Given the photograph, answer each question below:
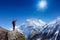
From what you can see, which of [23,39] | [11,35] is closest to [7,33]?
[11,35]

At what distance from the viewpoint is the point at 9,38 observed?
23312 millimetres

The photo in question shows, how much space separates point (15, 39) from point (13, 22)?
2.34 metres

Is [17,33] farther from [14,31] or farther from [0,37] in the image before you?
[0,37]

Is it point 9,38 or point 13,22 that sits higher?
point 13,22

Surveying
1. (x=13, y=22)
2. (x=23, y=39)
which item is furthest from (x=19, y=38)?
(x=13, y=22)

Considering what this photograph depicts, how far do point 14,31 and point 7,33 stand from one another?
3.80ft

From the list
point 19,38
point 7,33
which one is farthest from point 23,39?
point 7,33

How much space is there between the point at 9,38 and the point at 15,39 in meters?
0.79

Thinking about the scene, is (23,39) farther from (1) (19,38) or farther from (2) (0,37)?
(2) (0,37)

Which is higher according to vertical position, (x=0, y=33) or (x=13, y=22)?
(x=13, y=22)

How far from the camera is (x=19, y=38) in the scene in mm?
23734

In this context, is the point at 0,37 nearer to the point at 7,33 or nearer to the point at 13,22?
the point at 7,33

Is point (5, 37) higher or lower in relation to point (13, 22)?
lower

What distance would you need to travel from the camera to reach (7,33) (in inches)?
928
